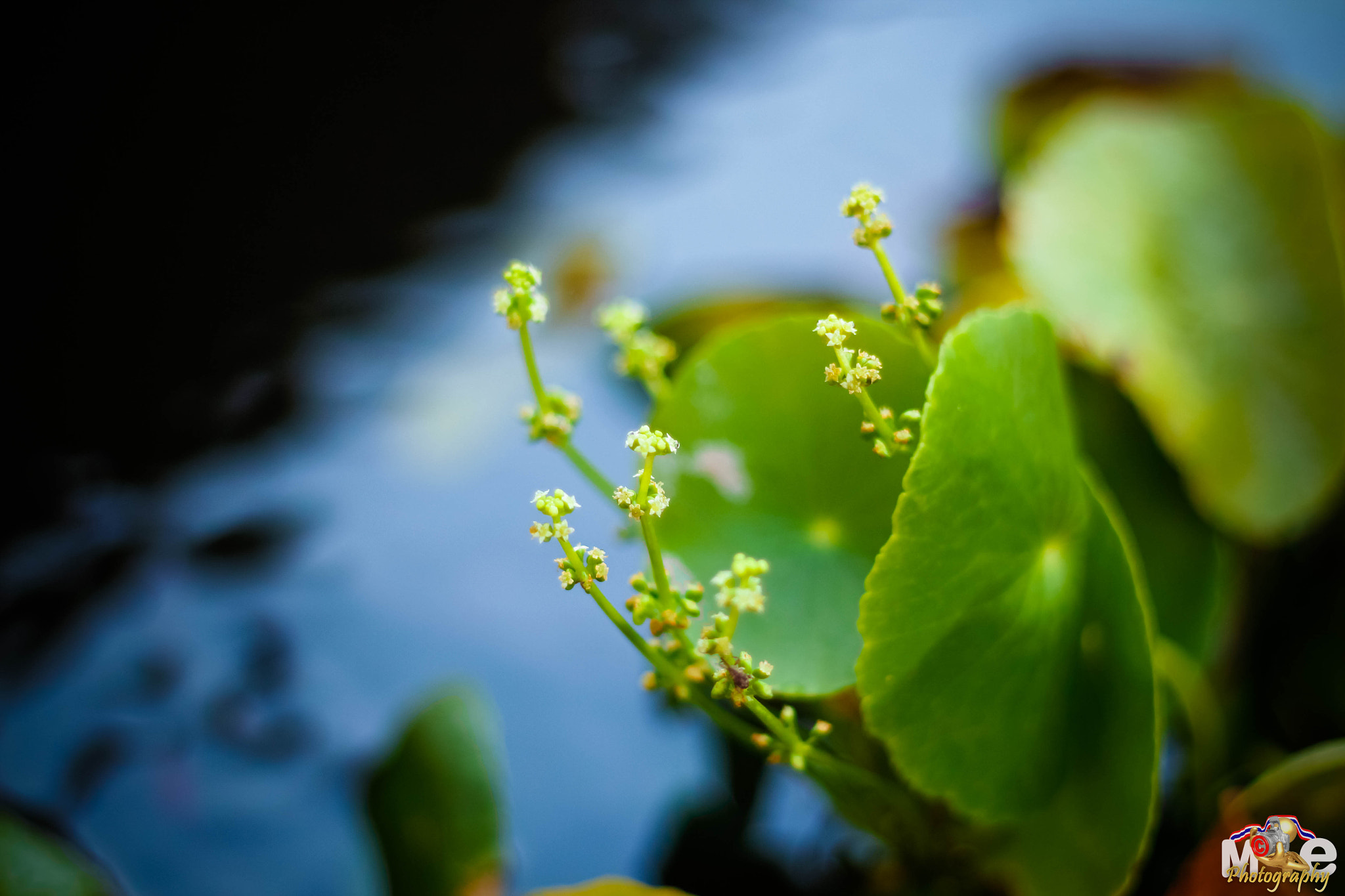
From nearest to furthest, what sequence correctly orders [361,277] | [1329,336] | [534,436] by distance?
[534,436] < [1329,336] < [361,277]

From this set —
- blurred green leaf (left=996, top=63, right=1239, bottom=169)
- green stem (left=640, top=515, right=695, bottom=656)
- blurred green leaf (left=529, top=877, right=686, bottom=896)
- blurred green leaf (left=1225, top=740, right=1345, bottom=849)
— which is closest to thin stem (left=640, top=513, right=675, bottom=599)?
green stem (left=640, top=515, right=695, bottom=656)

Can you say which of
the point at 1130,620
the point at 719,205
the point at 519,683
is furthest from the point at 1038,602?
the point at 719,205

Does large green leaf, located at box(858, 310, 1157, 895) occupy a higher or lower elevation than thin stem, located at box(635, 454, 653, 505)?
lower

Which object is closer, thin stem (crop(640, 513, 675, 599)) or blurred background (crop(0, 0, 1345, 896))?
thin stem (crop(640, 513, 675, 599))

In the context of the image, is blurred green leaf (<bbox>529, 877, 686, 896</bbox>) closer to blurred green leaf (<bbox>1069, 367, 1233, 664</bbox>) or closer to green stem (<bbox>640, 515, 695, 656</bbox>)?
green stem (<bbox>640, 515, 695, 656</bbox>)

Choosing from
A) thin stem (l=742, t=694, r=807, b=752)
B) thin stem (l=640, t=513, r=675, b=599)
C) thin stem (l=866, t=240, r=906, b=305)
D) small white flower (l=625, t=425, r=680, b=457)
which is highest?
thin stem (l=866, t=240, r=906, b=305)

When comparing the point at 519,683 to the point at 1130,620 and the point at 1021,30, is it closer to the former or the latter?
the point at 1130,620

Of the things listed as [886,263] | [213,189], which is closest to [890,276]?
[886,263]
